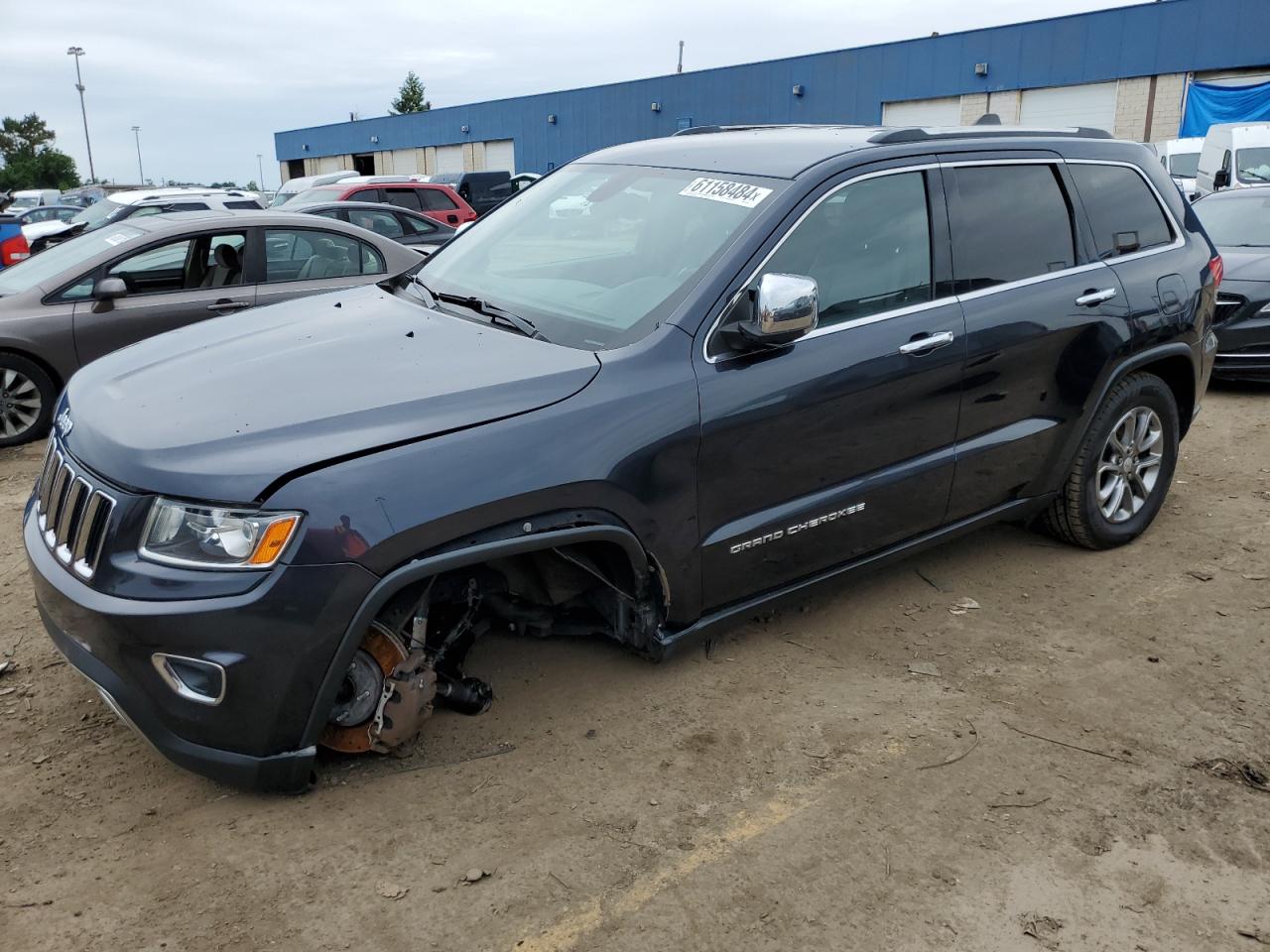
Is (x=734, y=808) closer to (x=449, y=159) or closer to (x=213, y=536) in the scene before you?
(x=213, y=536)

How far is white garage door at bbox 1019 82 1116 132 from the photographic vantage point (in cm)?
2570

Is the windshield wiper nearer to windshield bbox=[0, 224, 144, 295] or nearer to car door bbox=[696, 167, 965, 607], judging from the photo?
car door bbox=[696, 167, 965, 607]

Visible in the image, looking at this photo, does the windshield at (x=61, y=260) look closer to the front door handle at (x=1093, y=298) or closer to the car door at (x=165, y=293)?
the car door at (x=165, y=293)

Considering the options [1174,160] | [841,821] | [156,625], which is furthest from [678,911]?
[1174,160]

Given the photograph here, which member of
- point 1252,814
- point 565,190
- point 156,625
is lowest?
point 1252,814

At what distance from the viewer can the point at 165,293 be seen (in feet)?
23.1

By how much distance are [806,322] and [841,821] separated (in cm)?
147

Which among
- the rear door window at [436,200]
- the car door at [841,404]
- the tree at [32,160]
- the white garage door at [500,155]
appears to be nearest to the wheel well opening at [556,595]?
the car door at [841,404]

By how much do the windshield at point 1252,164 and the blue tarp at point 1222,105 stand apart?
25.3ft

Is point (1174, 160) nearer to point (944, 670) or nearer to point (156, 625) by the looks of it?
point (944, 670)

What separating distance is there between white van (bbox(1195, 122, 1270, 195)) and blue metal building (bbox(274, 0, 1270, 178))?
8.58 m

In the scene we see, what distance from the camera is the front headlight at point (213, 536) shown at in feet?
8.30

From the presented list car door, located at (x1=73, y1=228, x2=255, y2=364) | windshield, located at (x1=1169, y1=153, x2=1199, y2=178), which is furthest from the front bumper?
windshield, located at (x1=1169, y1=153, x2=1199, y2=178)

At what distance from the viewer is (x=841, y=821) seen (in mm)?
2867
